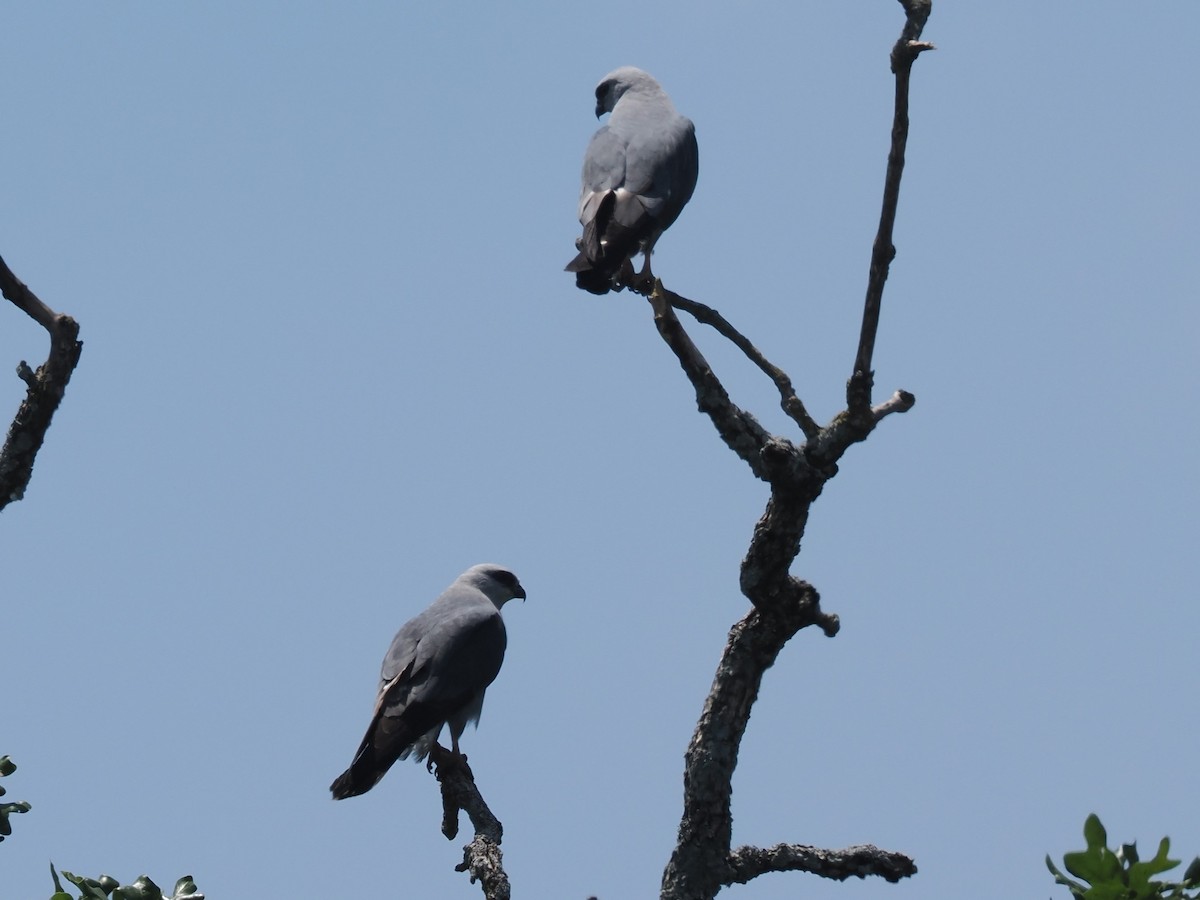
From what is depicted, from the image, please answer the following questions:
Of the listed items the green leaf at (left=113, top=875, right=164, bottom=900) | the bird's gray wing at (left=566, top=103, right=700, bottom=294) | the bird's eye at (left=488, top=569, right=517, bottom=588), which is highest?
the bird's gray wing at (left=566, top=103, right=700, bottom=294)

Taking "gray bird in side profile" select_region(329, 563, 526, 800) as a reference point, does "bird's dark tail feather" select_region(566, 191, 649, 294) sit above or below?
above

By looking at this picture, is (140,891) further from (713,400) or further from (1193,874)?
(1193,874)

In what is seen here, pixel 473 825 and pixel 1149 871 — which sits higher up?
pixel 473 825

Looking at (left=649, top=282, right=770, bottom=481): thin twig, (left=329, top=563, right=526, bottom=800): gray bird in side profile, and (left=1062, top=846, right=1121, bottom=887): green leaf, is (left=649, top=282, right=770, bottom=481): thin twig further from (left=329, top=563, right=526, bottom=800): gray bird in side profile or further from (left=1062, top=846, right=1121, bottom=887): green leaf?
(left=329, top=563, right=526, bottom=800): gray bird in side profile

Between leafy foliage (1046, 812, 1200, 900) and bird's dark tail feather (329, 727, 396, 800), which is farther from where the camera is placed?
bird's dark tail feather (329, 727, 396, 800)

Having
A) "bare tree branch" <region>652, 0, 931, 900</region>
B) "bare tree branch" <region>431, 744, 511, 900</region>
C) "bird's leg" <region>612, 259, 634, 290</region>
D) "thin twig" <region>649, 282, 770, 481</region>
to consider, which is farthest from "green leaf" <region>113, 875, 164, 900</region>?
"bird's leg" <region>612, 259, 634, 290</region>

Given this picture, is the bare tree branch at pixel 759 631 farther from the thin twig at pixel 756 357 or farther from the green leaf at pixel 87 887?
the green leaf at pixel 87 887

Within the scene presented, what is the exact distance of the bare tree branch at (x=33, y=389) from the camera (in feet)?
17.8

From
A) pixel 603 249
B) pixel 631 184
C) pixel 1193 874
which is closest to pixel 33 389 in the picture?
pixel 603 249

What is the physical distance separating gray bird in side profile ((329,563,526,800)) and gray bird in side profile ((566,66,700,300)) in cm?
226

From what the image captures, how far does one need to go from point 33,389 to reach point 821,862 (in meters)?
3.04

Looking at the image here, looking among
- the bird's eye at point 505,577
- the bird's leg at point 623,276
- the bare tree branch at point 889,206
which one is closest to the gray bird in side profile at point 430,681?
the bird's eye at point 505,577

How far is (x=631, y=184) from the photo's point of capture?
8.03 meters

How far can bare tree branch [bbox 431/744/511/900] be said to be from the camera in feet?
18.0
